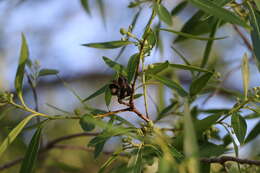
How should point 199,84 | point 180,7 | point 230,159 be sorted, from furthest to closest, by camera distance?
1. point 180,7
2. point 199,84
3. point 230,159

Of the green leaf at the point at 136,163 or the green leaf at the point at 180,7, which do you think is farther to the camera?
the green leaf at the point at 180,7

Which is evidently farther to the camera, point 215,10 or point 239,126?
point 239,126

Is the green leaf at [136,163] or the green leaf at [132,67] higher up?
the green leaf at [132,67]

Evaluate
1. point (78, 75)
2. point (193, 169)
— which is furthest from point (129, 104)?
point (78, 75)

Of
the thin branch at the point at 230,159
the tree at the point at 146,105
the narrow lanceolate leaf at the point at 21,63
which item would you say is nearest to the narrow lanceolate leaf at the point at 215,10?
the tree at the point at 146,105

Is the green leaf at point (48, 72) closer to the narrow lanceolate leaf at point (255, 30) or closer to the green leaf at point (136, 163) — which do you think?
the green leaf at point (136, 163)

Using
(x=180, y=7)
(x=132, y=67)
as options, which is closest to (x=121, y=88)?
(x=132, y=67)

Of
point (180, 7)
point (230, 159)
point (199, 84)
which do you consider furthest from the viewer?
point (180, 7)

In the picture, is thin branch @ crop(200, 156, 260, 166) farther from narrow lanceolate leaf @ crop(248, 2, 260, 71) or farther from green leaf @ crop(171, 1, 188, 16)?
green leaf @ crop(171, 1, 188, 16)

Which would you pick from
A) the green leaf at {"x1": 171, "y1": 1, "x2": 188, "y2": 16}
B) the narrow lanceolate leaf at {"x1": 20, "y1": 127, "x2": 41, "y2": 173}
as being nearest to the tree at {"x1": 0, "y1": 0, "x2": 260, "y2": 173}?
the narrow lanceolate leaf at {"x1": 20, "y1": 127, "x2": 41, "y2": 173}

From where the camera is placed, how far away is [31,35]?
3.42 meters

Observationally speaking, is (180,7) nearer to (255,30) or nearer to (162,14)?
(255,30)

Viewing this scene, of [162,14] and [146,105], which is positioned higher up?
[162,14]

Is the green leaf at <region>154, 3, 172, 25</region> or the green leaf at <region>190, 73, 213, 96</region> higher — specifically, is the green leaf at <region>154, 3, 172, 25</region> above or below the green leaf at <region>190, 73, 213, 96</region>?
above
